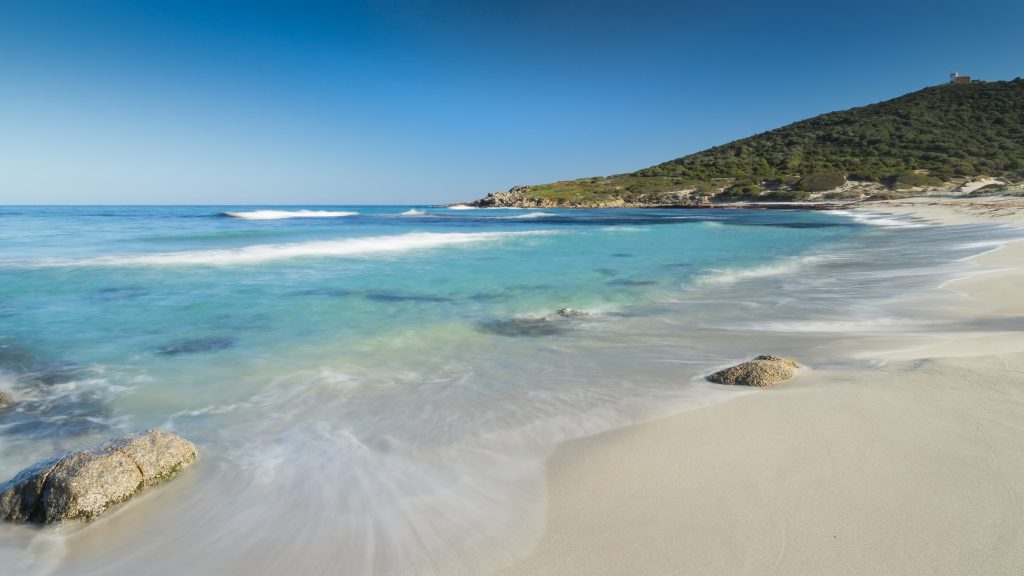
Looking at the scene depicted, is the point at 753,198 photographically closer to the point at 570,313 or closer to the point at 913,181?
the point at 913,181

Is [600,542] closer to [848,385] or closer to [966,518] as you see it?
[966,518]

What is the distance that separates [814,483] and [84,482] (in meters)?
4.52

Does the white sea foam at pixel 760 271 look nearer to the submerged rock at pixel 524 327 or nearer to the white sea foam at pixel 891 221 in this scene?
the submerged rock at pixel 524 327

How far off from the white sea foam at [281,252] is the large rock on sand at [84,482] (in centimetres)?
1490

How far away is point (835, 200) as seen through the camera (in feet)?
188

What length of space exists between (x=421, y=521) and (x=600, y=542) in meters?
1.09

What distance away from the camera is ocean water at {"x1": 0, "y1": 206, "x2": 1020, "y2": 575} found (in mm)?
2967

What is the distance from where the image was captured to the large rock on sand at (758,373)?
4711 mm

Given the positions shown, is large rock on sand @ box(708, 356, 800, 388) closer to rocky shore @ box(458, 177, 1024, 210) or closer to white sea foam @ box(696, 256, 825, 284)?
white sea foam @ box(696, 256, 825, 284)

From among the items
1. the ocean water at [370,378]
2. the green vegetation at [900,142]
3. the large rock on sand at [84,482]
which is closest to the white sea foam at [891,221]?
the ocean water at [370,378]

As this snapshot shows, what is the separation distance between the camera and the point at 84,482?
3.20m

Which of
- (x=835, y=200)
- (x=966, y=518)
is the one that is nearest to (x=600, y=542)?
(x=966, y=518)

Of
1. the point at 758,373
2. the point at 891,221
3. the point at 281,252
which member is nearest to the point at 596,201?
the point at 891,221

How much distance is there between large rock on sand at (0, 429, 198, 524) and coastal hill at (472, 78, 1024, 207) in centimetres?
6652
